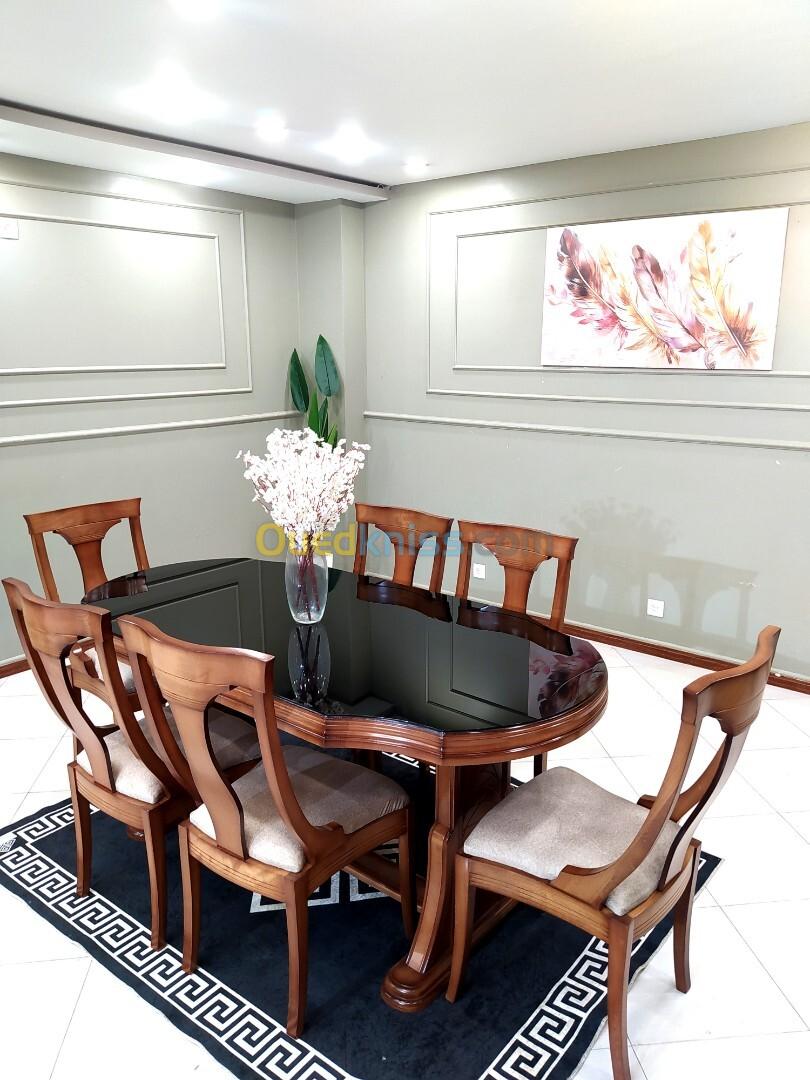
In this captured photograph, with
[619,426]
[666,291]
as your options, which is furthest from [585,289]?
[619,426]

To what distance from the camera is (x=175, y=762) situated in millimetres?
2000

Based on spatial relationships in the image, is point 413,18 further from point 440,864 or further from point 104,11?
point 440,864

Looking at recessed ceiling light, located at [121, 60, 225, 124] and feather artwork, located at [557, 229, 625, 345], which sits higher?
recessed ceiling light, located at [121, 60, 225, 124]

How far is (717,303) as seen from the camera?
12.0ft

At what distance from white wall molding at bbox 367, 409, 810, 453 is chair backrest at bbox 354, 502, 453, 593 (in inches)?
56.5

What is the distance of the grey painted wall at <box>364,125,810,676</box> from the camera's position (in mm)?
3600

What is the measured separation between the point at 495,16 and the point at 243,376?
3004mm

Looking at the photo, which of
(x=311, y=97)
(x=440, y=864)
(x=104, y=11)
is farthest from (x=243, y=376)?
(x=440, y=864)

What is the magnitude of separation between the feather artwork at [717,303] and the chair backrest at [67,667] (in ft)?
10.0

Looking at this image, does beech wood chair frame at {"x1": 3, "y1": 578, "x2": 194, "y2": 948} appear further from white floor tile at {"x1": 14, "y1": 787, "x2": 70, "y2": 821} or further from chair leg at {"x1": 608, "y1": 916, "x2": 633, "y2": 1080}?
chair leg at {"x1": 608, "y1": 916, "x2": 633, "y2": 1080}

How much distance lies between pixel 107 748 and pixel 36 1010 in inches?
25.1

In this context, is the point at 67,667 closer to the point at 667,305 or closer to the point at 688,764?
the point at 688,764

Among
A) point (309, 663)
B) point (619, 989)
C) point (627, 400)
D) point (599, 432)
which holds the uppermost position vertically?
point (627, 400)

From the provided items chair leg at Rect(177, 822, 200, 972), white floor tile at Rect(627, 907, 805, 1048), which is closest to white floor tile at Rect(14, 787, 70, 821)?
chair leg at Rect(177, 822, 200, 972)
